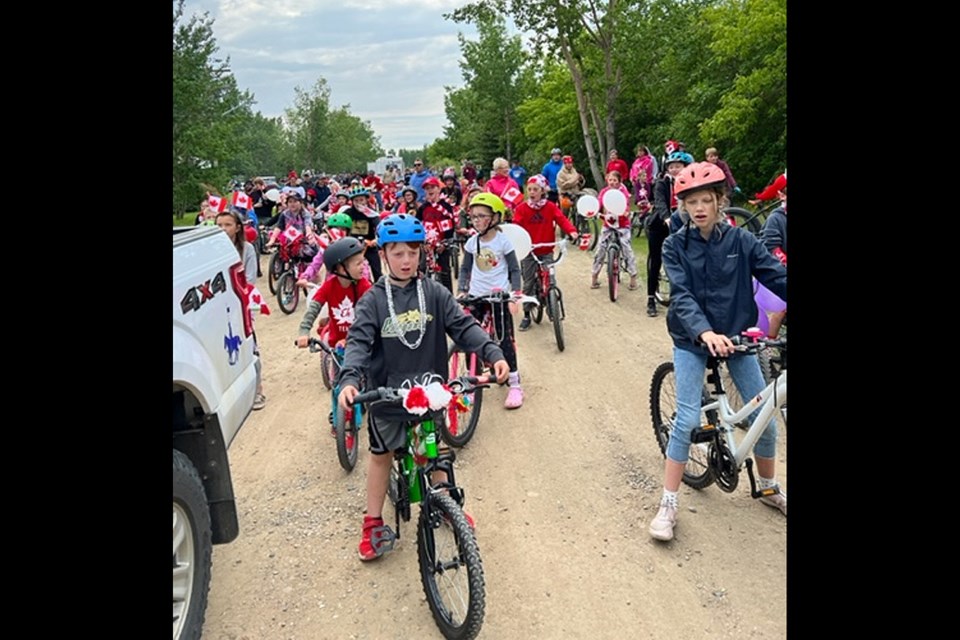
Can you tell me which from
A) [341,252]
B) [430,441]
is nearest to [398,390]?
[430,441]

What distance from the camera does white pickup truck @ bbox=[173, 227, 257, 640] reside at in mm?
3000

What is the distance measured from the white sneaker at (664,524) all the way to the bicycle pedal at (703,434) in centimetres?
46

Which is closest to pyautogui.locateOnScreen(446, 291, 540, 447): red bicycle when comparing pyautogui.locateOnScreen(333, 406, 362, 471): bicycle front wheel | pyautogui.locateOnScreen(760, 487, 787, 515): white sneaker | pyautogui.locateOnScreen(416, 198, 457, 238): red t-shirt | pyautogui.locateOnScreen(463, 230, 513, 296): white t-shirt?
pyautogui.locateOnScreen(463, 230, 513, 296): white t-shirt

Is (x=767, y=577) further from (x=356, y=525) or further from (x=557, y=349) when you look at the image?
(x=557, y=349)

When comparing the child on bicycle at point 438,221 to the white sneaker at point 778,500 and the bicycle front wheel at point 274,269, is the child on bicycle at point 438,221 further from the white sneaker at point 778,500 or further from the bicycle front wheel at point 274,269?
the white sneaker at point 778,500

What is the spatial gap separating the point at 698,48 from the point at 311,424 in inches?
824

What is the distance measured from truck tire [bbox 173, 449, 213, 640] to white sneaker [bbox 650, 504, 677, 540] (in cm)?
251

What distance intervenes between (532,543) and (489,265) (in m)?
3.20

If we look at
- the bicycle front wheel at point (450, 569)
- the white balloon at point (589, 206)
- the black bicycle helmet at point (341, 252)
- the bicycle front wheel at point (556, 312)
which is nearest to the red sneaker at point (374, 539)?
the bicycle front wheel at point (450, 569)

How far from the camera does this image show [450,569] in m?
3.50

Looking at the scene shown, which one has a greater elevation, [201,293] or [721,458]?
[201,293]

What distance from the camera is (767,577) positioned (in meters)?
3.82

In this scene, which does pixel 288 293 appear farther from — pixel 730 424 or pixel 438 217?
pixel 730 424
